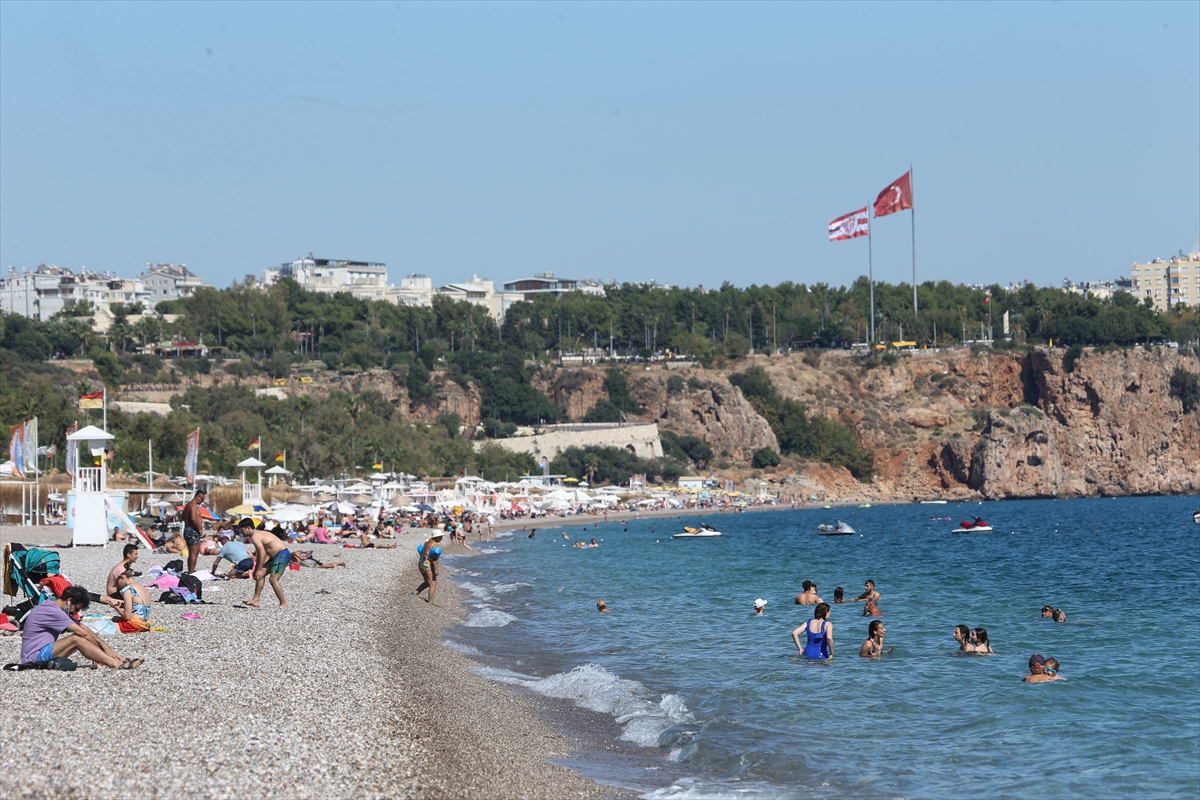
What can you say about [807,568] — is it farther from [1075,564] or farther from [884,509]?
[884,509]

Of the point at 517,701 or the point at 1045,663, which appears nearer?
the point at 517,701

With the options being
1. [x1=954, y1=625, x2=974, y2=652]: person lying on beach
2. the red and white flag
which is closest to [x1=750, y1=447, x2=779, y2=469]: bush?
the red and white flag

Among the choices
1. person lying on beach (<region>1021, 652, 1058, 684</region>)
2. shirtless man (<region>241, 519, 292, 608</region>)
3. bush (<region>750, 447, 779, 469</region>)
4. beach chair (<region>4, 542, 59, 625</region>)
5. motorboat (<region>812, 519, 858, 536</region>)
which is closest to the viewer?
beach chair (<region>4, 542, 59, 625</region>)

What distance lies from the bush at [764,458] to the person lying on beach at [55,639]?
3561 inches

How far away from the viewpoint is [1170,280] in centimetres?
17688

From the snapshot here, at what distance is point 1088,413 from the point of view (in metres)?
106

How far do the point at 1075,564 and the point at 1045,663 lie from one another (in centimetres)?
2279

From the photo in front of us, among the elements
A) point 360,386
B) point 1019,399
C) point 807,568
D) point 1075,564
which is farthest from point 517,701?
point 1019,399

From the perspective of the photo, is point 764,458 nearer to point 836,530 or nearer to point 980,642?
point 836,530

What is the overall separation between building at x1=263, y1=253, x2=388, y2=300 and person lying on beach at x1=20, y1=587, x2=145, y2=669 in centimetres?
15402

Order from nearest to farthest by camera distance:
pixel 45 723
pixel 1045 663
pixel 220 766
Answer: pixel 220 766 < pixel 45 723 < pixel 1045 663

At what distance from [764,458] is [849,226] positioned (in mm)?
30444

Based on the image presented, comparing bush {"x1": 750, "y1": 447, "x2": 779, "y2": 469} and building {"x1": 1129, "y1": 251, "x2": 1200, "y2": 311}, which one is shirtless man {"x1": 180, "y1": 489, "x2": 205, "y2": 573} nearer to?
bush {"x1": 750, "y1": 447, "x2": 779, "y2": 469}

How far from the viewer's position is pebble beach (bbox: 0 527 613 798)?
785 centimetres
